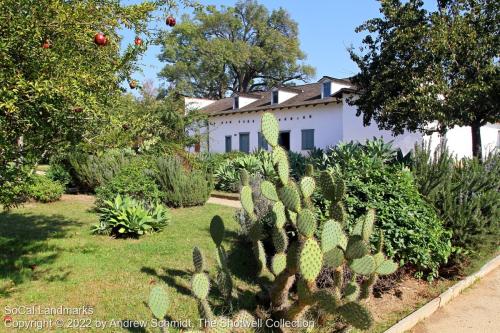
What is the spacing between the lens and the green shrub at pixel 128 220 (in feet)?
25.2

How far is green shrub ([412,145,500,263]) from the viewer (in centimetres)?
609

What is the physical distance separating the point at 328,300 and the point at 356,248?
57cm

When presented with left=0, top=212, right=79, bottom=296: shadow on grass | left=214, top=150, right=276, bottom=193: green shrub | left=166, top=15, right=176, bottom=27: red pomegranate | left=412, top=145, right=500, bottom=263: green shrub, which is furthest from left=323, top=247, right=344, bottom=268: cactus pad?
left=214, top=150, right=276, bottom=193: green shrub

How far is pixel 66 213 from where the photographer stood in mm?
10508

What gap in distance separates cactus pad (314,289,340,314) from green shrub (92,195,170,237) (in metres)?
4.72

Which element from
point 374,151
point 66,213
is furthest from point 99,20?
point 66,213

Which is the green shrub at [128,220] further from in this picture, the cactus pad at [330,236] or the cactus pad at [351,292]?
the cactus pad at [330,236]

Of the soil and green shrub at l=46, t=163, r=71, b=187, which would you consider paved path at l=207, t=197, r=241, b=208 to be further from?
the soil

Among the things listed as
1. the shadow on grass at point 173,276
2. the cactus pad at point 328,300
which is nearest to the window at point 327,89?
the shadow on grass at point 173,276

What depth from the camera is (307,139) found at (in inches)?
1058

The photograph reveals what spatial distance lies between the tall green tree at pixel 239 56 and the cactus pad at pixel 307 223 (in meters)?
45.9

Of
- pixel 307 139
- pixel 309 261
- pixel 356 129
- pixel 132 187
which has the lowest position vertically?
pixel 309 261

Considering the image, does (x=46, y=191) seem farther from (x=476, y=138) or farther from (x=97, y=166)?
(x=476, y=138)

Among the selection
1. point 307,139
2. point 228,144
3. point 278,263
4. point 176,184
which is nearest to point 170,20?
point 278,263
